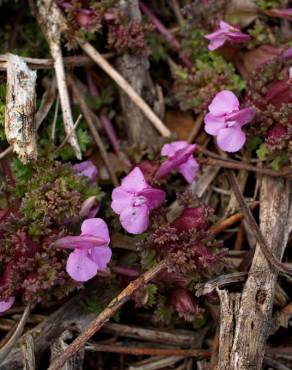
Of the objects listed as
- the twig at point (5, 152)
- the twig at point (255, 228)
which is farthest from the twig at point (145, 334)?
the twig at point (5, 152)

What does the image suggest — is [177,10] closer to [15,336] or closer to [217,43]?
[217,43]

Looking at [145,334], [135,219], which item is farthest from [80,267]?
[145,334]

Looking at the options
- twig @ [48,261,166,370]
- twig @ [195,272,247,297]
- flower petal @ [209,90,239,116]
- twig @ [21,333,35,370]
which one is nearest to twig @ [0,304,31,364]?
twig @ [21,333,35,370]

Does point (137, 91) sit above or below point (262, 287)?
above

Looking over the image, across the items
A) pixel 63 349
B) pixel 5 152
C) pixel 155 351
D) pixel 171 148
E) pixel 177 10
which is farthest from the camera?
pixel 177 10

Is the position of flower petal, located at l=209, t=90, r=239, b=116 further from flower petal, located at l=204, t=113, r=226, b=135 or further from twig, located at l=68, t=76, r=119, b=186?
twig, located at l=68, t=76, r=119, b=186

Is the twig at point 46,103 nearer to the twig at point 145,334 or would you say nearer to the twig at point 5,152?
the twig at point 5,152
